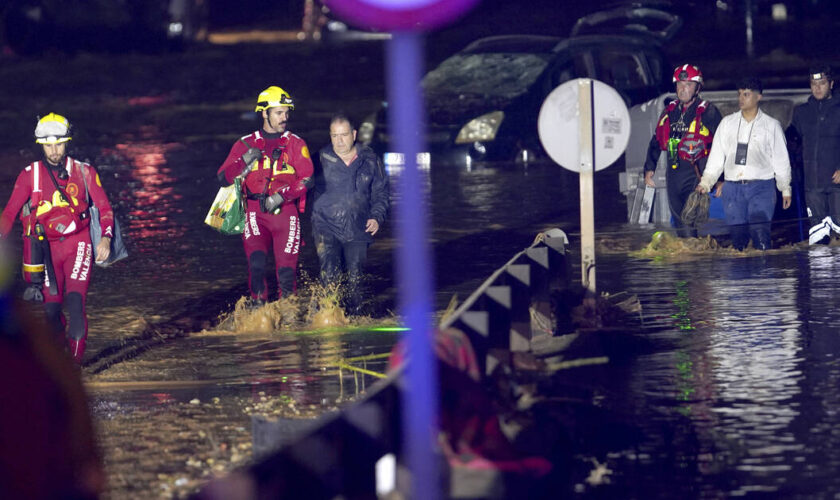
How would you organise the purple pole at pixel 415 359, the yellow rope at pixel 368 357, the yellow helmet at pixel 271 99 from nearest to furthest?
the purple pole at pixel 415 359 → the yellow rope at pixel 368 357 → the yellow helmet at pixel 271 99

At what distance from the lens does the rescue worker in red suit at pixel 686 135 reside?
15.7 meters

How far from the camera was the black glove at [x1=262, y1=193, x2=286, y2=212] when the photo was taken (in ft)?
40.4

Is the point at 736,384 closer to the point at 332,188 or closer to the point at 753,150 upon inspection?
the point at 332,188

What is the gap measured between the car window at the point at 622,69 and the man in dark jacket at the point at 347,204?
13136mm

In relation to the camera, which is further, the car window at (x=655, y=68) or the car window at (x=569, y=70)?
the car window at (x=569, y=70)

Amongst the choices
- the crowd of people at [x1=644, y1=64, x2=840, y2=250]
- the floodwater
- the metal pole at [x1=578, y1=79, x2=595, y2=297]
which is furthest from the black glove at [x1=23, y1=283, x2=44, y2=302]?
the crowd of people at [x1=644, y1=64, x2=840, y2=250]

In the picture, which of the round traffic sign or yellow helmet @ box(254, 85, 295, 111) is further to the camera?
yellow helmet @ box(254, 85, 295, 111)

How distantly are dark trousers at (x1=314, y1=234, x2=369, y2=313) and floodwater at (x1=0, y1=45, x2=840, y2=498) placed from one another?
23cm

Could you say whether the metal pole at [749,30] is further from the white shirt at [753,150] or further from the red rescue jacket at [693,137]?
the white shirt at [753,150]

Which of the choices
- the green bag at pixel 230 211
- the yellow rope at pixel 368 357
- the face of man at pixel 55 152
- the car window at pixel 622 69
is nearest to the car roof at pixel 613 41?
the car window at pixel 622 69

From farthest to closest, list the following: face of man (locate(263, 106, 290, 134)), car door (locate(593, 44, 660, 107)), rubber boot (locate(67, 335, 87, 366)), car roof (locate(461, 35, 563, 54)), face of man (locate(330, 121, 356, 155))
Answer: car roof (locate(461, 35, 563, 54)), car door (locate(593, 44, 660, 107)), face of man (locate(330, 121, 356, 155)), face of man (locate(263, 106, 290, 134)), rubber boot (locate(67, 335, 87, 366))

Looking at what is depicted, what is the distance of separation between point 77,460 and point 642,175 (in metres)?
14.0

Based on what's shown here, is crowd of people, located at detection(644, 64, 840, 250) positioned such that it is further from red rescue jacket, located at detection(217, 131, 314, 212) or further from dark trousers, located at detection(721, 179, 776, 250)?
red rescue jacket, located at detection(217, 131, 314, 212)

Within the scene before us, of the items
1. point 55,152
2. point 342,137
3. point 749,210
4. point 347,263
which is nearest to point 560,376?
point 347,263
